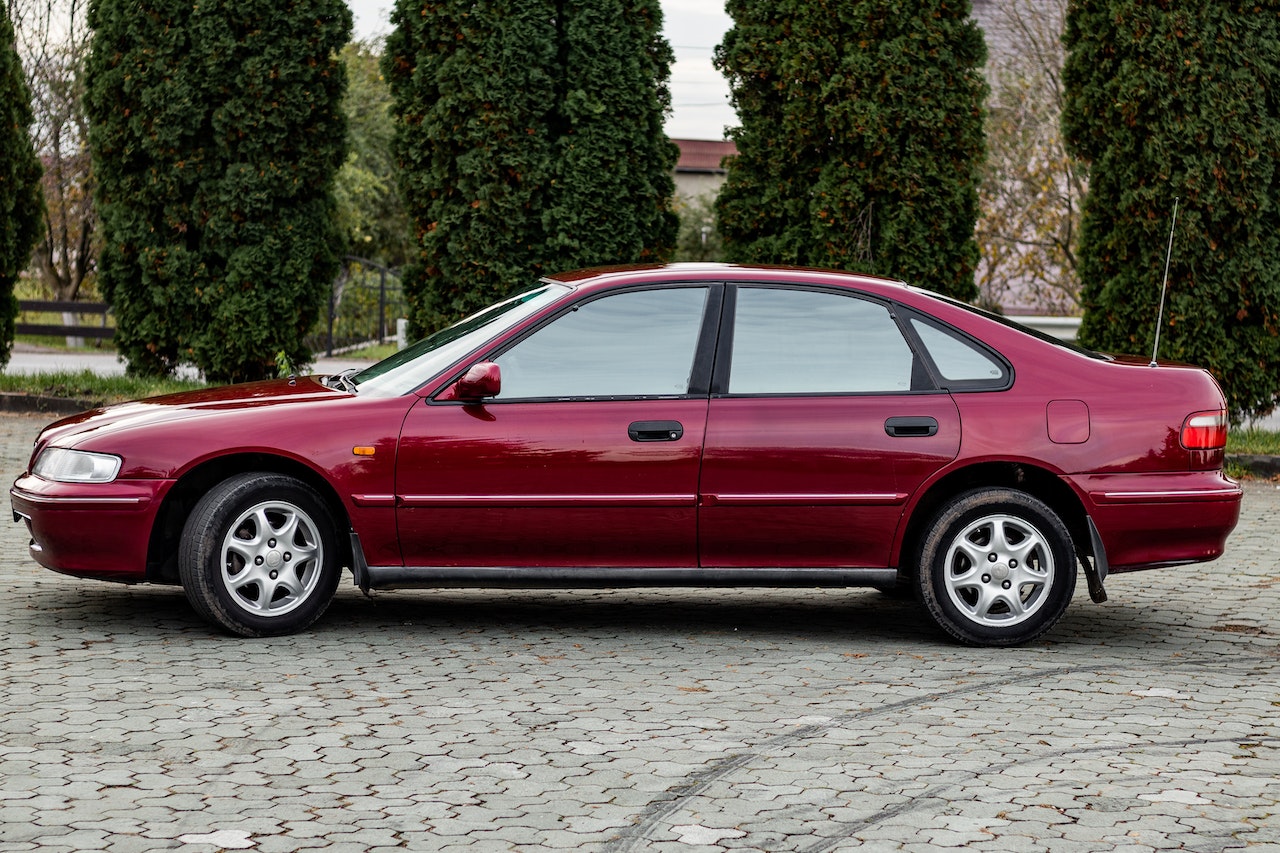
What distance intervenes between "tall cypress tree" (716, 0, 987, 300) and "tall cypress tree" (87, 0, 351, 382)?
15.1ft

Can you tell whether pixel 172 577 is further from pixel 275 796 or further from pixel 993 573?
pixel 993 573

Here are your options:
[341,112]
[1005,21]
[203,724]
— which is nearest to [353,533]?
[203,724]

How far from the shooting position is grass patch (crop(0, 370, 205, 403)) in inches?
683

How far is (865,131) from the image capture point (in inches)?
Result: 594

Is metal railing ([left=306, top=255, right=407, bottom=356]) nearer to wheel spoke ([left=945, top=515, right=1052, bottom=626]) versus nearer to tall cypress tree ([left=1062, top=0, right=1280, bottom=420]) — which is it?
tall cypress tree ([left=1062, top=0, right=1280, bottom=420])

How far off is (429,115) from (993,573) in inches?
396

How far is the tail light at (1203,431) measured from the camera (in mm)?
7141

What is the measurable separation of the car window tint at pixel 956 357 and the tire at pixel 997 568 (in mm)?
517

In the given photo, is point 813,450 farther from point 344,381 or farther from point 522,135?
point 522,135

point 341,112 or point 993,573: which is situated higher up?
point 341,112

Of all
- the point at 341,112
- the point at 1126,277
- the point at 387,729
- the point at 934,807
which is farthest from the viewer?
the point at 341,112

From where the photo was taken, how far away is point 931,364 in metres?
7.16

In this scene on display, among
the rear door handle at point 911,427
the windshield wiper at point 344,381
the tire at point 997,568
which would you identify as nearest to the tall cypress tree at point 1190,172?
the tire at point 997,568

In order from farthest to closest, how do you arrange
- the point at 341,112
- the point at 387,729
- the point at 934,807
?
the point at 341,112 → the point at 387,729 → the point at 934,807
